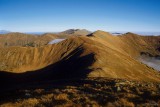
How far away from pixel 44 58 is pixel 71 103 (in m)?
75.7

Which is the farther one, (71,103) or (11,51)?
(11,51)

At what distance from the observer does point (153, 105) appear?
15070mm

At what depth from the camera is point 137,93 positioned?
18.3 meters

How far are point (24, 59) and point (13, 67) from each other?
21.1 ft

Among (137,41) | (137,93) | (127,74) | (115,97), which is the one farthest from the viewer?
(137,41)

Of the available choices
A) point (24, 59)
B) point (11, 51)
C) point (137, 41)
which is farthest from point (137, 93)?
point (137, 41)

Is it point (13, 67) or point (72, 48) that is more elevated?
point (72, 48)

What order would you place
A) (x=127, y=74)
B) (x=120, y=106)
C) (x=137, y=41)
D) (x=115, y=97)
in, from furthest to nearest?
(x=137, y=41), (x=127, y=74), (x=115, y=97), (x=120, y=106)

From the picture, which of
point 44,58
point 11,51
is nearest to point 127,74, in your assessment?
point 44,58

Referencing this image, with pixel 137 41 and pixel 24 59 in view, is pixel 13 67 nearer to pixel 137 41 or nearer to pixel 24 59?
pixel 24 59

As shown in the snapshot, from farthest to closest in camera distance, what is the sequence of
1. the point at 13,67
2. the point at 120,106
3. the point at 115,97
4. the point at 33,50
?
the point at 33,50, the point at 13,67, the point at 115,97, the point at 120,106

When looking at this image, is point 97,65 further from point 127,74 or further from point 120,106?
point 120,106

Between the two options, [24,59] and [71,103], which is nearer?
[71,103]

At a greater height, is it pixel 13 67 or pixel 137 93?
pixel 137 93
